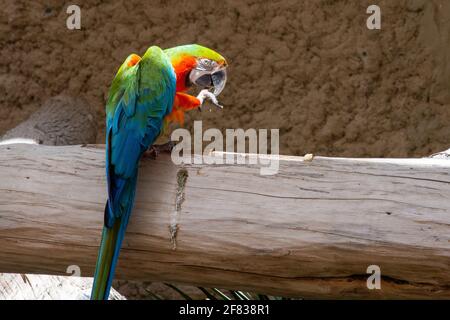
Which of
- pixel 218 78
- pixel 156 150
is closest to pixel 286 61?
pixel 218 78

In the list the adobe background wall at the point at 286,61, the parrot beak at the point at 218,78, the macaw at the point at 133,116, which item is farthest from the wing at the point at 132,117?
the adobe background wall at the point at 286,61

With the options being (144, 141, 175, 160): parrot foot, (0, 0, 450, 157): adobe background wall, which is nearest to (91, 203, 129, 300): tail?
(144, 141, 175, 160): parrot foot

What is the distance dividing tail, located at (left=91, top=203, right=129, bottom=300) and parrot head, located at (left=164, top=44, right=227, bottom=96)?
1.61ft

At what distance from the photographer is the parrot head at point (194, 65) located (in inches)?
77.5

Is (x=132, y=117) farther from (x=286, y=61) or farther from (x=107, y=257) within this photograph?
(x=286, y=61)

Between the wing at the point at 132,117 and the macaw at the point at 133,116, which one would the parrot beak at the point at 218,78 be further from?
the wing at the point at 132,117

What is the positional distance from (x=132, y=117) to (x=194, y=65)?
31 centimetres

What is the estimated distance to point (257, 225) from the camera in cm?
170

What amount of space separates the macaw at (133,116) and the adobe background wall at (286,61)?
1.50 meters

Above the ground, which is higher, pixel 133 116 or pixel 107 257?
pixel 133 116

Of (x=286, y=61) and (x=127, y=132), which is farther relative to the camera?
(x=286, y=61)

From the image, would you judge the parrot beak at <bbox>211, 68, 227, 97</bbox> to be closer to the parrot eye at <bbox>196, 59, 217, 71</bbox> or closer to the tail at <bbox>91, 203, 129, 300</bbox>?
the parrot eye at <bbox>196, 59, 217, 71</bbox>
